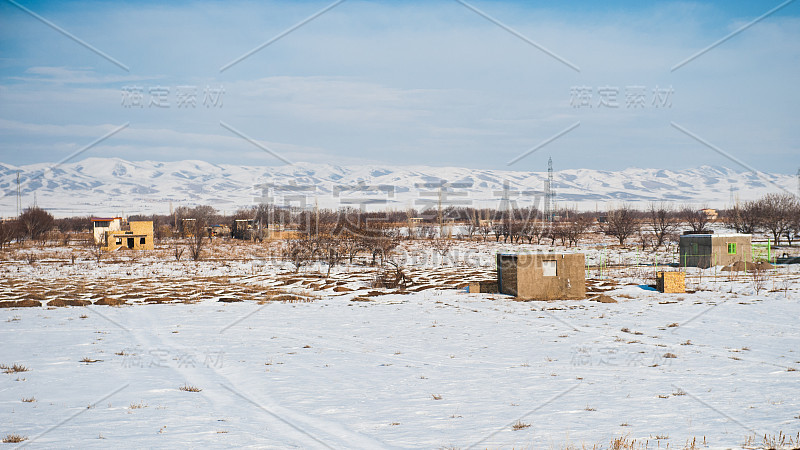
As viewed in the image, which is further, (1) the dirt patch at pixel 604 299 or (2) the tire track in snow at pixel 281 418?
(1) the dirt patch at pixel 604 299

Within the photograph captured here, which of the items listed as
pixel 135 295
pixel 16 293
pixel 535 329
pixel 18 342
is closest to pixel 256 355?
pixel 18 342

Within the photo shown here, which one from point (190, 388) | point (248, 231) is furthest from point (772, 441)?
point (248, 231)

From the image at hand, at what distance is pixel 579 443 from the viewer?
24.2 ft

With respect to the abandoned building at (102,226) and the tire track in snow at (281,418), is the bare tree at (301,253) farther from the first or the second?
the abandoned building at (102,226)

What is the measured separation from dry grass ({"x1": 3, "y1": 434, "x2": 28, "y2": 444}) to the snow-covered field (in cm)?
15

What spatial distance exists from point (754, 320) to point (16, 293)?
28.4 m

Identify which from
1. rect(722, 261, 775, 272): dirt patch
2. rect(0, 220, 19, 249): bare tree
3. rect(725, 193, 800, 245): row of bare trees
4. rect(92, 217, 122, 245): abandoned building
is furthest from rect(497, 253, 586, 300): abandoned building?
rect(92, 217, 122, 245): abandoned building

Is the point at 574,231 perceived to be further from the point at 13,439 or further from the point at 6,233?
the point at 6,233

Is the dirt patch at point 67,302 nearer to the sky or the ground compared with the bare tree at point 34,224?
nearer to the ground

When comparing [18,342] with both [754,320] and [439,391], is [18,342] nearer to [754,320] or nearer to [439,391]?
[439,391]

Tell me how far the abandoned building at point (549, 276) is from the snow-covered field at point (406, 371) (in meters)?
1.20

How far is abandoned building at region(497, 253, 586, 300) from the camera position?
22.9m

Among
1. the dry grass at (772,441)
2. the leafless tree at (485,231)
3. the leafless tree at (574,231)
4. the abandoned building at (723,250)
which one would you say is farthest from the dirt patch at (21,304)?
the leafless tree at (485,231)

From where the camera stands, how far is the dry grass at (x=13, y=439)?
7211mm
